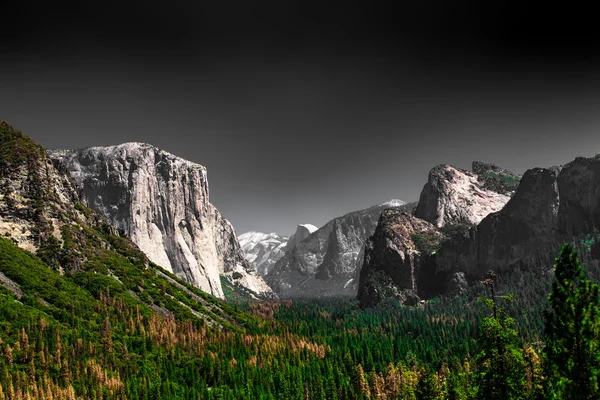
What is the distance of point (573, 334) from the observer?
31.0m

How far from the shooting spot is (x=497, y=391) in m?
35.4

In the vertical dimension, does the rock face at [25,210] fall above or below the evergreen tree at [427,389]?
above

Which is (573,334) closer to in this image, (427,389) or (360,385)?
(427,389)

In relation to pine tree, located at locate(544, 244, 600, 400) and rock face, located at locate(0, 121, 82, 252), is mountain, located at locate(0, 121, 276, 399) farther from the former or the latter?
pine tree, located at locate(544, 244, 600, 400)

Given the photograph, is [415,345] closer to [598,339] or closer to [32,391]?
[32,391]

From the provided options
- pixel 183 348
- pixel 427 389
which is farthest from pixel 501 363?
pixel 183 348

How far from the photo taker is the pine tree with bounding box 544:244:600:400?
30.1m

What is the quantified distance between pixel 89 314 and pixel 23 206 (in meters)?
74.8

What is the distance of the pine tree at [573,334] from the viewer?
98.7 ft

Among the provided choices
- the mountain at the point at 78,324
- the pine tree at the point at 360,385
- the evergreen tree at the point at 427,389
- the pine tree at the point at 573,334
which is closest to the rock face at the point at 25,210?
the mountain at the point at 78,324

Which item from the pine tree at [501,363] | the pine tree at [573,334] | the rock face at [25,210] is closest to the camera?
the pine tree at [573,334]

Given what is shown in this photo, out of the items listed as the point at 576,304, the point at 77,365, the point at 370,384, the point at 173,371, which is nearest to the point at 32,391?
the point at 77,365

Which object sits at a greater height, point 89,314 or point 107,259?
point 107,259

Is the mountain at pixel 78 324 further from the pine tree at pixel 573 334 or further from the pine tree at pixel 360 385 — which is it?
the pine tree at pixel 573 334
